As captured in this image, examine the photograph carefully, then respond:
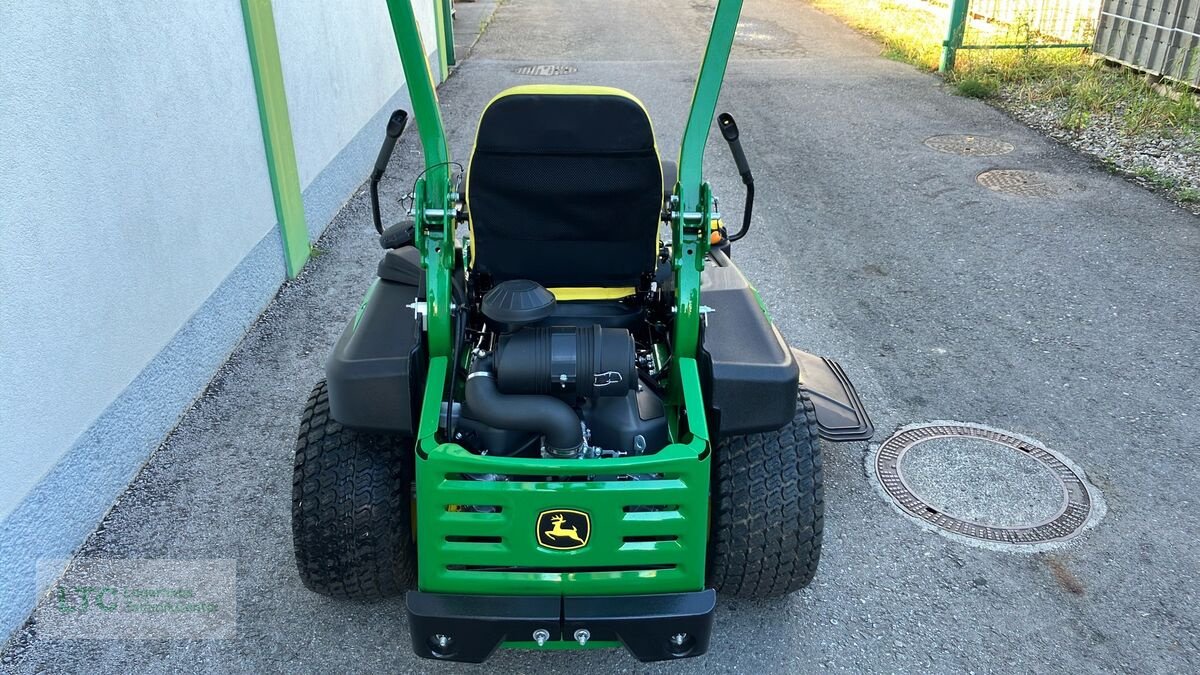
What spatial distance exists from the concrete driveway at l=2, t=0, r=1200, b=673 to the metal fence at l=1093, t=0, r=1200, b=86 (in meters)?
1.51

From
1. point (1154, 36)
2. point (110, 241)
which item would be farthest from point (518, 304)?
point (1154, 36)

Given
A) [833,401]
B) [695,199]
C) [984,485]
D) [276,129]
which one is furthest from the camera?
[276,129]

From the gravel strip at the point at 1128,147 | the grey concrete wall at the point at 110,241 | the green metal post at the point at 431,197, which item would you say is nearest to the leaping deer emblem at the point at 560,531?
the green metal post at the point at 431,197

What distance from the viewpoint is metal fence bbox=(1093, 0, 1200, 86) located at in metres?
7.79

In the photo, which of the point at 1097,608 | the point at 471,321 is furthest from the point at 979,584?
the point at 471,321

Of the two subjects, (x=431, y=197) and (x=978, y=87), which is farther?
(x=978, y=87)

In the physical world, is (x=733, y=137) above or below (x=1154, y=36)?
above

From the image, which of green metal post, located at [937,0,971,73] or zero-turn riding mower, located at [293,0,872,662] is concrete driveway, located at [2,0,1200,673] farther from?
green metal post, located at [937,0,971,73]

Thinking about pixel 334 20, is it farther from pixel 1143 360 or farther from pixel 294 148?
pixel 1143 360

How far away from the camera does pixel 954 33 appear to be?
9477 millimetres

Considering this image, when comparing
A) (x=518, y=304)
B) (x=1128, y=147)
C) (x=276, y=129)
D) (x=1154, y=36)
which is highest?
(x=518, y=304)

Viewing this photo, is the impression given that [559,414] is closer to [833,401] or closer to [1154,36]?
[833,401]

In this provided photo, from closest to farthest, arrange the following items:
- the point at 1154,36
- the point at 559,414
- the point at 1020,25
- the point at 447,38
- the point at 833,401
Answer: the point at 559,414, the point at 833,401, the point at 1154,36, the point at 1020,25, the point at 447,38

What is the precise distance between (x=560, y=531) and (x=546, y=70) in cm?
891
